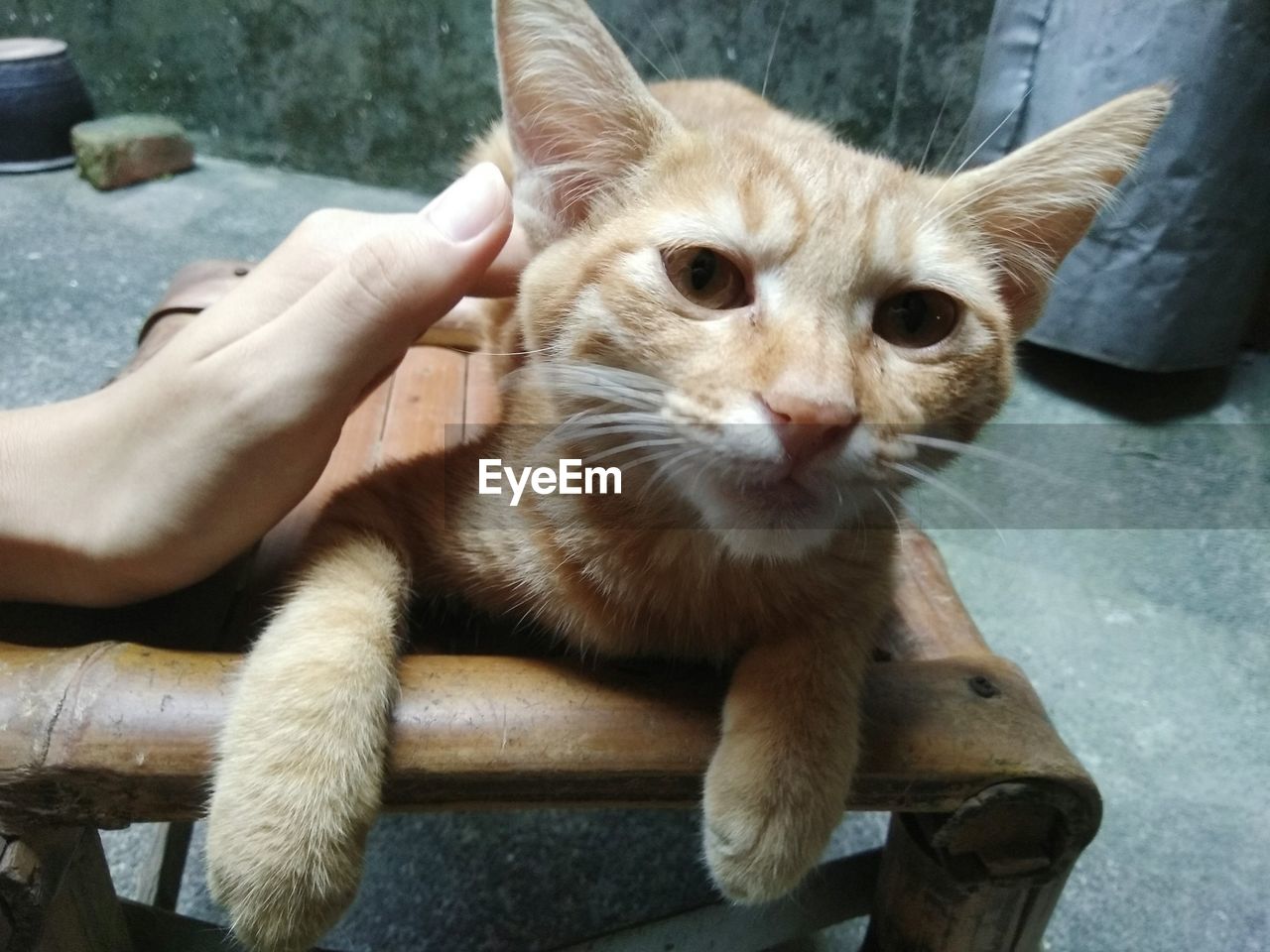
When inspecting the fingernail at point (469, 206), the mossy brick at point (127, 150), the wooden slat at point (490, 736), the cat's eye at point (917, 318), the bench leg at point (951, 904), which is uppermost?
the fingernail at point (469, 206)

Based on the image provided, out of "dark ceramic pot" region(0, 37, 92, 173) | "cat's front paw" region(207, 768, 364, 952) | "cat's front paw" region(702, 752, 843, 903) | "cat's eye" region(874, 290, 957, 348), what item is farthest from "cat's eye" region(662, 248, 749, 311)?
"dark ceramic pot" region(0, 37, 92, 173)

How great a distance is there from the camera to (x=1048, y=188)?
970 millimetres

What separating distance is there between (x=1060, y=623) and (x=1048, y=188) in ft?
4.48

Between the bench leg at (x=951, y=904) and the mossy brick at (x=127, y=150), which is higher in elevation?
the bench leg at (x=951, y=904)

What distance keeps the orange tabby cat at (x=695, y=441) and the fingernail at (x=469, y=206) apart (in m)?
0.07

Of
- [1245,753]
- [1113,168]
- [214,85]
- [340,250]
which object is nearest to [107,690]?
[340,250]

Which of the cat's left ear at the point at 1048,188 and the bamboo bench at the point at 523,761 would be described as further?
the cat's left ear at the point at 1048,188

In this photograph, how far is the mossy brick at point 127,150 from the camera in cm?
333

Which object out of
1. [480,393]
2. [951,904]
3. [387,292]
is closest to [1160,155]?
[480,393]

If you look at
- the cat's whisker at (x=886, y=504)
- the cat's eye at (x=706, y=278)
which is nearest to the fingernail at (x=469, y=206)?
the cat's eye at (x=706, y=278)

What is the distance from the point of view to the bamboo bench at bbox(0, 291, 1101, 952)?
0.78m

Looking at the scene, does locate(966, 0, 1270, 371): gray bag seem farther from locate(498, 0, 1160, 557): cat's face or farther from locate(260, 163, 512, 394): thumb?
locate(260, 163, 512, 394): thumb

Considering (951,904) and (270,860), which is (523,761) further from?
(951,904)

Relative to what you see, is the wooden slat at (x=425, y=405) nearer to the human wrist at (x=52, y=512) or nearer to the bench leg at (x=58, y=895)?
the human wrist at (x=52, y=512)
